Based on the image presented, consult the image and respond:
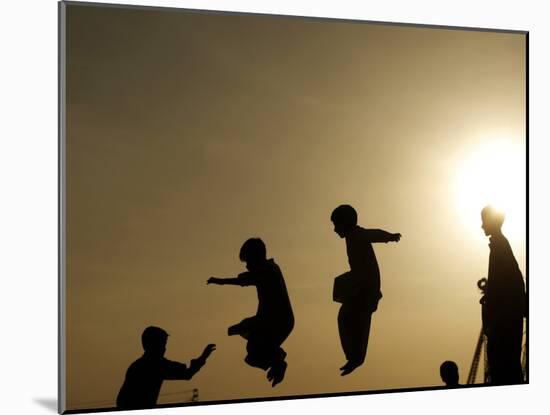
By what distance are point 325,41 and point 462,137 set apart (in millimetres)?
1195

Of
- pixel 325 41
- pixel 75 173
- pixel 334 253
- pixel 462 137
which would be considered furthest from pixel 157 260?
pixel 462 137

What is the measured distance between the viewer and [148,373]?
6.50 m

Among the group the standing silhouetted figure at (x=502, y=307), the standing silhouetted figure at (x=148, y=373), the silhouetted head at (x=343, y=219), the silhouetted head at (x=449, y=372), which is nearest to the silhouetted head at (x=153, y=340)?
the standing silhouetted figure at (x=148, y=373)

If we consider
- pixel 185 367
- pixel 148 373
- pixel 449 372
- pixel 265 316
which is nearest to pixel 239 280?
pixel 265 316

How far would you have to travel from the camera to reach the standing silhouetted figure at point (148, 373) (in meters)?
6.46

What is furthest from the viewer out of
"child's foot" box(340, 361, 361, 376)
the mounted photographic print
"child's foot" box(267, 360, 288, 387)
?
"child's foot" box(340, 361, 361, 376)

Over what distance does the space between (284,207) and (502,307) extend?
180 cm

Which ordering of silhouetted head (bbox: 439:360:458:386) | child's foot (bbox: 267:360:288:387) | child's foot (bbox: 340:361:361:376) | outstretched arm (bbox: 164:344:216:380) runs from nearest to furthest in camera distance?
outstretched arm (bbox: 164:344:216:380)
child's foot (bbox: 267:360:288:387)
child's foot (bbox: 340:361:361:376)
silhouetted head (bbox: 439:360:458:386)

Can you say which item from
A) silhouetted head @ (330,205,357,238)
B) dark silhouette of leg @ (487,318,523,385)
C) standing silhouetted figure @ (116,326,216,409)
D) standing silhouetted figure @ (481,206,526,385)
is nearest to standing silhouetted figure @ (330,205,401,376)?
silhouetted head @ (330,205,357,238)

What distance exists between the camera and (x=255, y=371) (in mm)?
6703

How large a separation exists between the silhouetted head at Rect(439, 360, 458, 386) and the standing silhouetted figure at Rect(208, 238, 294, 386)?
116 centimetres

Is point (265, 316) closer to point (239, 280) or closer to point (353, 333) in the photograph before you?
point (239, 280)

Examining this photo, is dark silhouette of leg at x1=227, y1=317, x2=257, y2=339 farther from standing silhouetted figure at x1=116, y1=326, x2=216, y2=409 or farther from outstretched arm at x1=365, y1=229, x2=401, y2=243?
outstretched arm at x1=365, y1=229, x2=401, y2=243

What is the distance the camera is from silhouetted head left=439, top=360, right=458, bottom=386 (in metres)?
7.14
